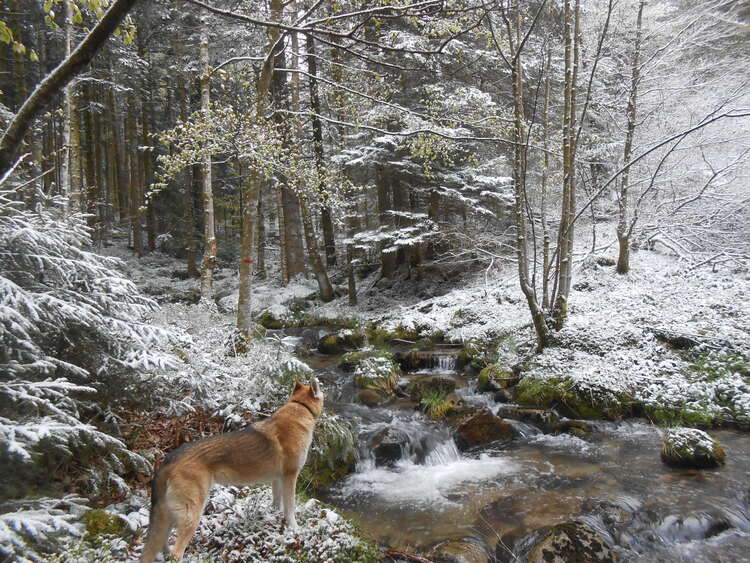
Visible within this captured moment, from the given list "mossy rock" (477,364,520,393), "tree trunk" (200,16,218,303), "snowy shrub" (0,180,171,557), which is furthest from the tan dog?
"tree trunk" (200,16,218,303)

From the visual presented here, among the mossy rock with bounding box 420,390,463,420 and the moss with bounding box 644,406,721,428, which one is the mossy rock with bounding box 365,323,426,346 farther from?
the moss with bounding box 644,406,721,428

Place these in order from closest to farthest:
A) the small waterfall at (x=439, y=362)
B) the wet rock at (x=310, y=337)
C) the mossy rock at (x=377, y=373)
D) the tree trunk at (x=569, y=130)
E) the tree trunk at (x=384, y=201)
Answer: the tree trunk at (x=569, y=130) → the mossy rock at (x=377, y=373) → the small waterfall at (x=439, y=362) → the wet rock at (x=310, y=337) → the tree trunk at (x=384, y=201)

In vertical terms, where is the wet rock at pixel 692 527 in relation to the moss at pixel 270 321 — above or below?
below

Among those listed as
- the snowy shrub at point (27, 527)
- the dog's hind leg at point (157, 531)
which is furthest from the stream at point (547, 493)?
the snowy shrub at point (27, 527)

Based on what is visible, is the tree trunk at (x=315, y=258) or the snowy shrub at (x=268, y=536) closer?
the snowy shrub at (x=268, y=536)

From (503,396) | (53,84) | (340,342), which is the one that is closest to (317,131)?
(340,342)

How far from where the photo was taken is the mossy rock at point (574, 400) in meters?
8.00

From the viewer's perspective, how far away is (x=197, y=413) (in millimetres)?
5242

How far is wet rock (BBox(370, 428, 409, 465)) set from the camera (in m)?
6.84

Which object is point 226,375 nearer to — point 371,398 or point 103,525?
point 103,525

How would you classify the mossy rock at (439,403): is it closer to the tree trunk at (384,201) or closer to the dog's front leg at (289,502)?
the dog's front leg at (289,502)

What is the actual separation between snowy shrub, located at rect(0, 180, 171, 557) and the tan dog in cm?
64

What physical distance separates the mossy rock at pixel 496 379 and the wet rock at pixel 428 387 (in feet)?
2.27

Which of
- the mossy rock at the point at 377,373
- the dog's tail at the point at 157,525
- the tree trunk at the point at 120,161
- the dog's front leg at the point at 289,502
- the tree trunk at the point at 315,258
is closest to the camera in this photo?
the dog's tail at the point at 157,525
